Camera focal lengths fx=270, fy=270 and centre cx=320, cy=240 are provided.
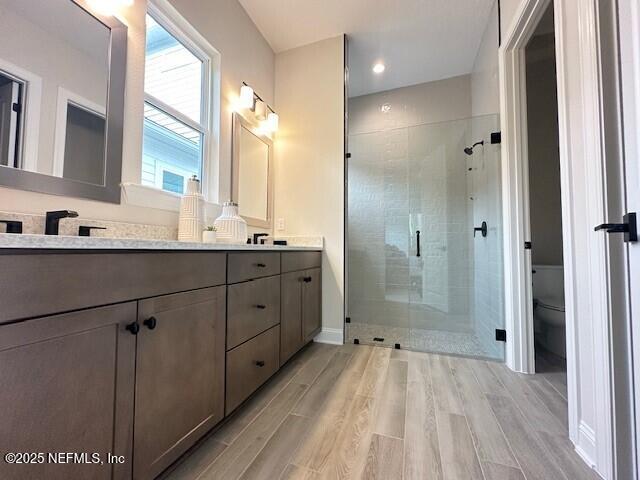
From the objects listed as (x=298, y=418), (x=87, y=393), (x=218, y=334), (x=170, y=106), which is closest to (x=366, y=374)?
(x=298, y=418)

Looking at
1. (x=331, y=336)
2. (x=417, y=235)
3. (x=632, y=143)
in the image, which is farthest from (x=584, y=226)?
(x=331, y=336)

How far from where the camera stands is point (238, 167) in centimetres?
218

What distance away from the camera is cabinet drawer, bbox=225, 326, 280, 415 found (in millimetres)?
1219

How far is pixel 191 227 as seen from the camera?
156 cm

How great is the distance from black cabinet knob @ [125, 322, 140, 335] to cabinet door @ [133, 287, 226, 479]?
0.7 inches

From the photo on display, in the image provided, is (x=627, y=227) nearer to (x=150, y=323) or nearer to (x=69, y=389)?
(x=150, y=323)

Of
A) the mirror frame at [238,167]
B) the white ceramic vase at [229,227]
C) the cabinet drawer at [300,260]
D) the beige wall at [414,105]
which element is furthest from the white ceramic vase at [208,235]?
the beige wall at [414,105]

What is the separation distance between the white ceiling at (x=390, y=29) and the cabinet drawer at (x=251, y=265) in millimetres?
2133

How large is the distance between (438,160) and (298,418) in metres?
2.63

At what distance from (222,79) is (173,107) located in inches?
21.5

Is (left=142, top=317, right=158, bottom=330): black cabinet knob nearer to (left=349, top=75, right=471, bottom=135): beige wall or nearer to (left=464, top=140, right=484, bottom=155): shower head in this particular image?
(left=464, top=140, right=484, bottom=155): shower head

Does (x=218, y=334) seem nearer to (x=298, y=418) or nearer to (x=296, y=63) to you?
(x=298, y=418)

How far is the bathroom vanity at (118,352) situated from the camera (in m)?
0.58

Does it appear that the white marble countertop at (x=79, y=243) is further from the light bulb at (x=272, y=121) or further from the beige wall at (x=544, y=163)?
the beige wall at (x=544, y=163)
